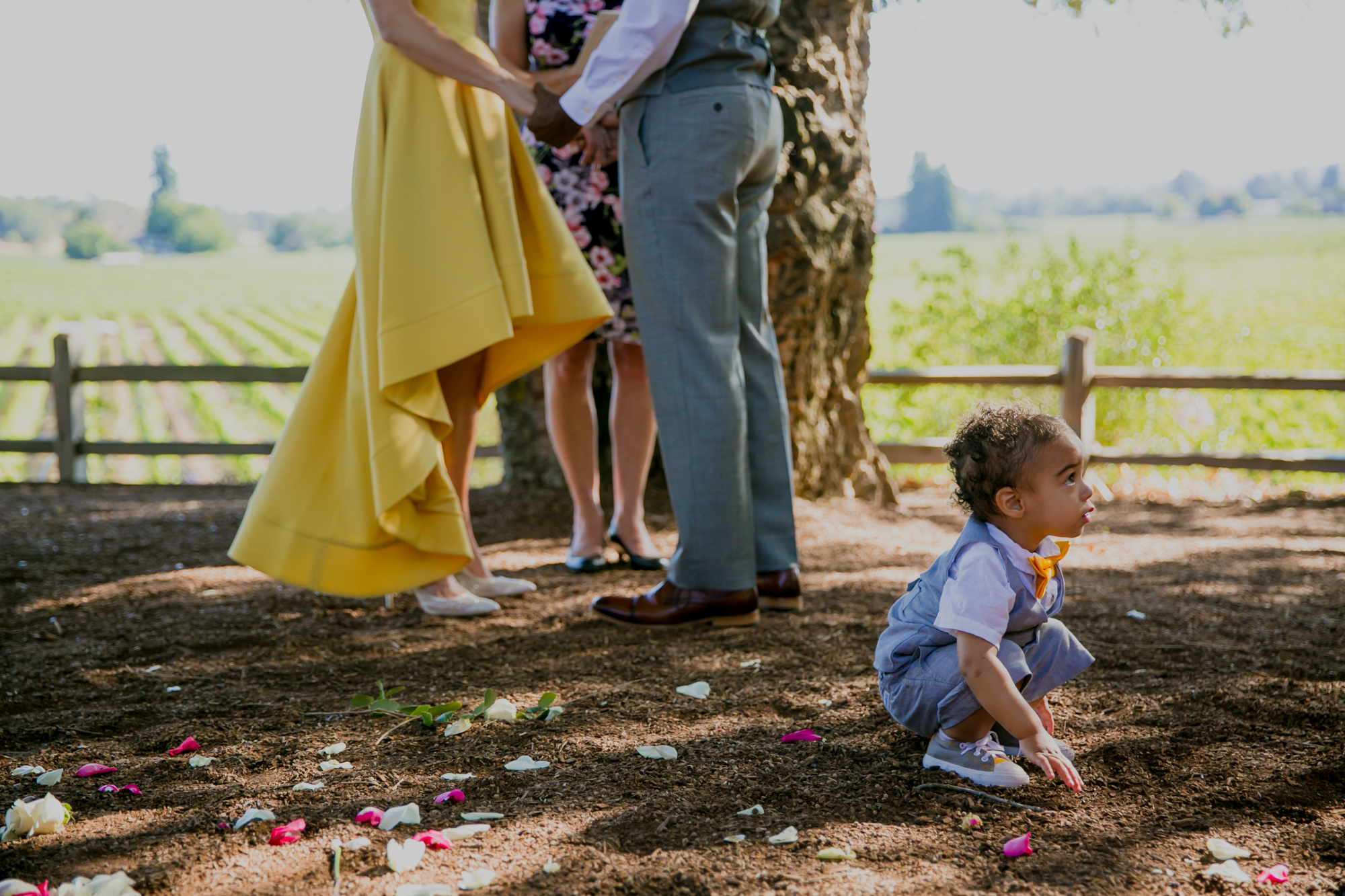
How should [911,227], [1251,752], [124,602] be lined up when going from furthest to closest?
[911,227] → [124,602] → [1251,752]

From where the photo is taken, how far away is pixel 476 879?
1354mm

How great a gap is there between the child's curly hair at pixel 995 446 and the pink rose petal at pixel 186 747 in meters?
1.45

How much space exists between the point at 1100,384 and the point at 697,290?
492 centimetres

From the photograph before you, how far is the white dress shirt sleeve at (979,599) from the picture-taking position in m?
1.59

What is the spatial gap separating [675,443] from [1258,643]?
1527mm

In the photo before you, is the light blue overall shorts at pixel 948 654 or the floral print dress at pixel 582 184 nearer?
the light blue overall shorts at pixel 948 654

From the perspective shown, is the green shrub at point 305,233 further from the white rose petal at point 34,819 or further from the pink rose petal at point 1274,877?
the pink rose petal at point 1274,877

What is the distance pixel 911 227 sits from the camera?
37250mm

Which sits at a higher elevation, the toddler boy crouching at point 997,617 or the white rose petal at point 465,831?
the toddler boy crouching at point 997,617

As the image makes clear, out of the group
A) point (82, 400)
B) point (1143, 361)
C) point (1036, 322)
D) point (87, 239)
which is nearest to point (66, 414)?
point (82, 400)

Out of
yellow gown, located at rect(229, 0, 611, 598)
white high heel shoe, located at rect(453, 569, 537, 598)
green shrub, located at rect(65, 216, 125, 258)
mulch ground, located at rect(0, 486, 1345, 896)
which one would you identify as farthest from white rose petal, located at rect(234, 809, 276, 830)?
green shrub, located at rect(65, 216, 125, 258)

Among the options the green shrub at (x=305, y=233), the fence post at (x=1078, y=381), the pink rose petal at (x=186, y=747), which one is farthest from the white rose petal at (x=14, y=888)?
the green shrub at (x=305, y=233)

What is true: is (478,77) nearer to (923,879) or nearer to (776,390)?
(776,390)

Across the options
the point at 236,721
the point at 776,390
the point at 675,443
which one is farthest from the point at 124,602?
the point at 776,390
